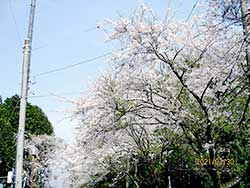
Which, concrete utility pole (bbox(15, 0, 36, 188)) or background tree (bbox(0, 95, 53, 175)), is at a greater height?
background tree (bbox(0, 95, 53, 175))

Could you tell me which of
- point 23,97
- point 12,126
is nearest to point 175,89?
point 23,97

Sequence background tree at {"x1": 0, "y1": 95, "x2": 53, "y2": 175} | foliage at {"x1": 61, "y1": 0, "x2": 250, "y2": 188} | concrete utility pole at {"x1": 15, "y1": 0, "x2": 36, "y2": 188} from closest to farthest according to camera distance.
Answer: concrete utility pole at {"x1": 15, "y1": 0, "x2": 36, "y2": 188} < foliage at {"x1": 61, "y1": 0, "x2": 250, "y2": 188} < background tree at {"x1": 0, "y1": 95, "x2": 53, "y2": 175}

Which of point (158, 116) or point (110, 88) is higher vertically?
point (110, 88)

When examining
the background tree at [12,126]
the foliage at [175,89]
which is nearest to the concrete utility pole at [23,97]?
the foliage at [175,89]

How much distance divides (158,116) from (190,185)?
852 centimetres

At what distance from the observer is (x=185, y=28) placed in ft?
32.7

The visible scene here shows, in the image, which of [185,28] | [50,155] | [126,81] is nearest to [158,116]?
[126,81]

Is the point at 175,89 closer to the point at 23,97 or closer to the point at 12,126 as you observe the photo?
the point at 23,97

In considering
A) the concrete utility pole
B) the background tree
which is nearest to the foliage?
the concrete utility pole

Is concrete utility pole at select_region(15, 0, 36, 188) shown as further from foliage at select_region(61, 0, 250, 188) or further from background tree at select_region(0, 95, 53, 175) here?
background tree at select_region(0, 95, 53, 175)

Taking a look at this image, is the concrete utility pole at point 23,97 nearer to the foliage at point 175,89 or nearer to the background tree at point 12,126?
the foliage at point 175,89

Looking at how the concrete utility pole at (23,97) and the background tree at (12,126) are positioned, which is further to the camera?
the background tree at (12,126)

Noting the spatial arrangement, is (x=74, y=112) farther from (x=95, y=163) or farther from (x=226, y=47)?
(x=95, y=163)

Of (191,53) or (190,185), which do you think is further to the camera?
(190,185)
